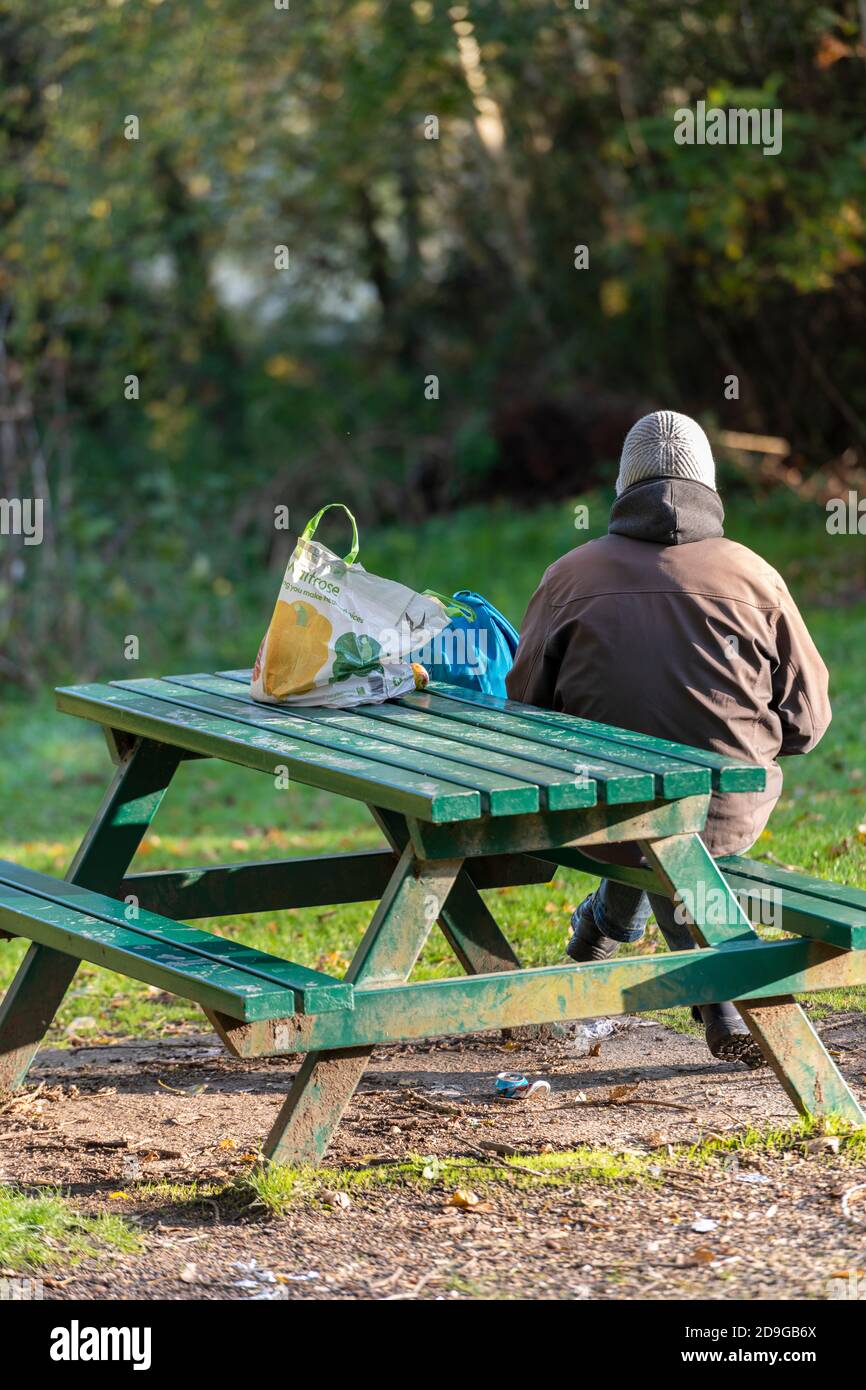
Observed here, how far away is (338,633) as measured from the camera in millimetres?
4223

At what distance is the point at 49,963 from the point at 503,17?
11172mm

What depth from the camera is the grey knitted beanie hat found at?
14.3 ft

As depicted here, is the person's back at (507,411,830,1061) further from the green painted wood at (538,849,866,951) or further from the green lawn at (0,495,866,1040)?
the green lawn at (0,495,866,1040)

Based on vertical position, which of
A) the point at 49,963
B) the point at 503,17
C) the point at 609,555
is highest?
the point at 503,17

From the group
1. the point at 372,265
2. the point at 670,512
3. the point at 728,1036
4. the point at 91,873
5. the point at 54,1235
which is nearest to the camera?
the point at 54,1235

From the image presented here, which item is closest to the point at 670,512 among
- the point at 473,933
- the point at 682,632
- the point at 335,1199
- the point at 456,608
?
the point at 682,632

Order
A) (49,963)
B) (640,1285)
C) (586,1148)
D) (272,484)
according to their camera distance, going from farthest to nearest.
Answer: (272,484) < (49,963) < (586,1148) < (640,1285)

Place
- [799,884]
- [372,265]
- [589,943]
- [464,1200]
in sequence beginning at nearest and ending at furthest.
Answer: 1. [464,1200]
2. [799,884]
3. [589,943]
4. [372,265]

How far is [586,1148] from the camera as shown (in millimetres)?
4113

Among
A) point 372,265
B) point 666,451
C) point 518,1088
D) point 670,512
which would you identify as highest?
point 372,265

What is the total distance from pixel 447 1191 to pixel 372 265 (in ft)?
55.0

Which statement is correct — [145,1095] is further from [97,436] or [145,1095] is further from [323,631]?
[97,436]

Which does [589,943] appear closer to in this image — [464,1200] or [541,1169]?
[541,1169]

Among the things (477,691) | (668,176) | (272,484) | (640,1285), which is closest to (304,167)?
(272,484)
